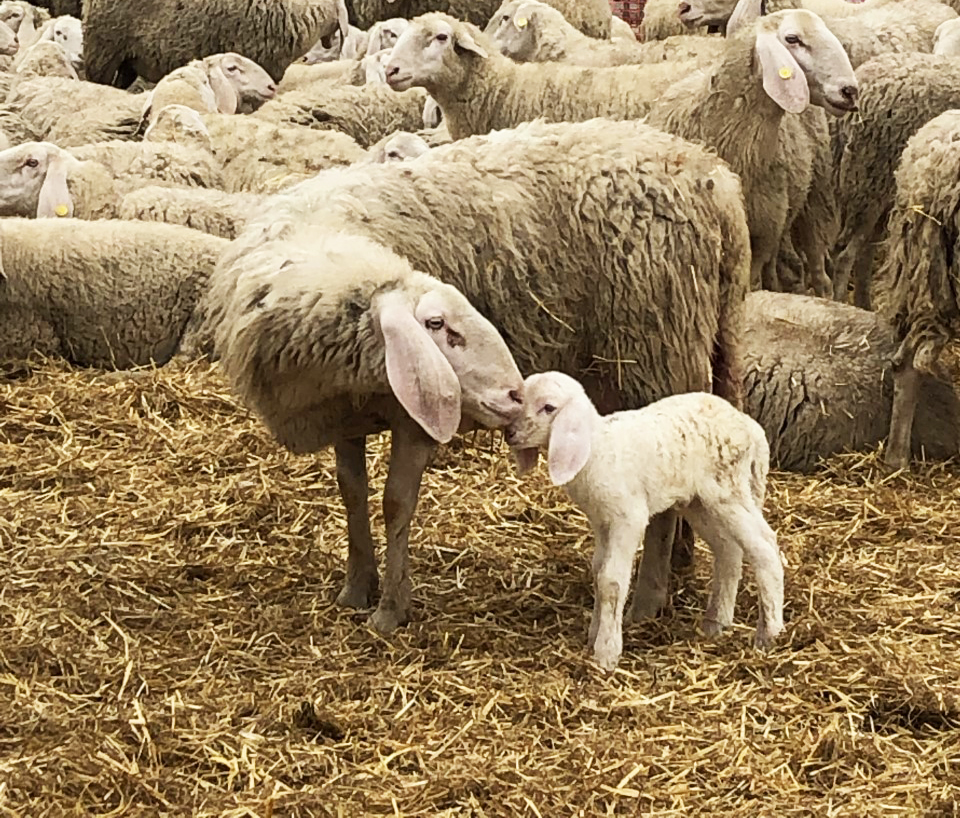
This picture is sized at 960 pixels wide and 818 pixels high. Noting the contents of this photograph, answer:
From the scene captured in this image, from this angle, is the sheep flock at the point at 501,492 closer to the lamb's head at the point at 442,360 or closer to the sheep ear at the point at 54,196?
the lamb's head at the point at 442,360

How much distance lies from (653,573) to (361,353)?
1.20 meters

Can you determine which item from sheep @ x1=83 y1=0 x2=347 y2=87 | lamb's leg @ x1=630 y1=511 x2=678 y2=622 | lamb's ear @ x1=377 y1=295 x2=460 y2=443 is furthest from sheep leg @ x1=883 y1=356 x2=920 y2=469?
sheep @ x1=83 y1=0 x2=347 y2=87

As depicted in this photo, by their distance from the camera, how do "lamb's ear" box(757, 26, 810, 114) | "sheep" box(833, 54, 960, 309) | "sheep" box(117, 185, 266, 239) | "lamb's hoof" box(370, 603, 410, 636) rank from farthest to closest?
"sheep" box(117, 185, 266, 239) < "sheep" box(833, 54, 960, 309) < "lamb's ear" box(757, 26, 810, 114) < "lamb's hoof" box(370, 603, 410, 636)

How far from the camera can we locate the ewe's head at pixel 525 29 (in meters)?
9.80

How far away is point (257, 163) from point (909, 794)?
614 centimetres

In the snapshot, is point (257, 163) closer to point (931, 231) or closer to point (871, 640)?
point (931, 231)

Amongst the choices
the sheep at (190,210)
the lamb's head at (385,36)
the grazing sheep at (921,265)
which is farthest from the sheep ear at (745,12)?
the lamb's head at (385,36)

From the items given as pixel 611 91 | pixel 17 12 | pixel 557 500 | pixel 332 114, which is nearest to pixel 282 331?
pixel 557 500

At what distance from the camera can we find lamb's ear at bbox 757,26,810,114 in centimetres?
652

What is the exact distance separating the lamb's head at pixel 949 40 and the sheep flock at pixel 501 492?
173 cm

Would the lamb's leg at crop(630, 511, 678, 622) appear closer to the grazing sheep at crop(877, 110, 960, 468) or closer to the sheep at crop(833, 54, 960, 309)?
the grazing sheep at crop(877, 110, 960, 468)

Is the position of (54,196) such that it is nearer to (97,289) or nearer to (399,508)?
(97,289)

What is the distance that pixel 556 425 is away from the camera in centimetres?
395

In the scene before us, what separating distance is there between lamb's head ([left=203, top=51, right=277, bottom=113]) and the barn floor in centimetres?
521
